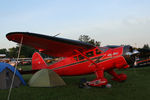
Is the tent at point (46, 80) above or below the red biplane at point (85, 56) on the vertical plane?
below

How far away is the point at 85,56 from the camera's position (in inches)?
315

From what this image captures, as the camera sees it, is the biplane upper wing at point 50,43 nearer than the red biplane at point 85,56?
Yes

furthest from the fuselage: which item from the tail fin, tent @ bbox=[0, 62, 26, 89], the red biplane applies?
tent @ bbox=[0, 62, 26, 89]

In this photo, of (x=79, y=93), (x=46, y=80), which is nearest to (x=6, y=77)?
(x=46, y=80)

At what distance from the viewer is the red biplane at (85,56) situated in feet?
23.4

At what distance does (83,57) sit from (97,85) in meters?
2.10

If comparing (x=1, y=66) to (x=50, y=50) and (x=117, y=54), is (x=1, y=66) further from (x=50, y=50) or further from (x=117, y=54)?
(x=117, y=54)

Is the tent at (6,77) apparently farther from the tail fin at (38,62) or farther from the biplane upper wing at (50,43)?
the tail fin at (38,62)

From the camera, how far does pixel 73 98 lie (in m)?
5.20

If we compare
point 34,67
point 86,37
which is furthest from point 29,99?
point 86,37

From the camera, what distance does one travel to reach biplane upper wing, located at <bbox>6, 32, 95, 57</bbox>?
585cm

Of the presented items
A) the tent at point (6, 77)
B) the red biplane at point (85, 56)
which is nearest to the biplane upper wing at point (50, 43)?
the red biplane at point (85, 56)

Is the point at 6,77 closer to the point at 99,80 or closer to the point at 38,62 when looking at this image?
the point at 38,62

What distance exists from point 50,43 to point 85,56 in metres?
2.04
